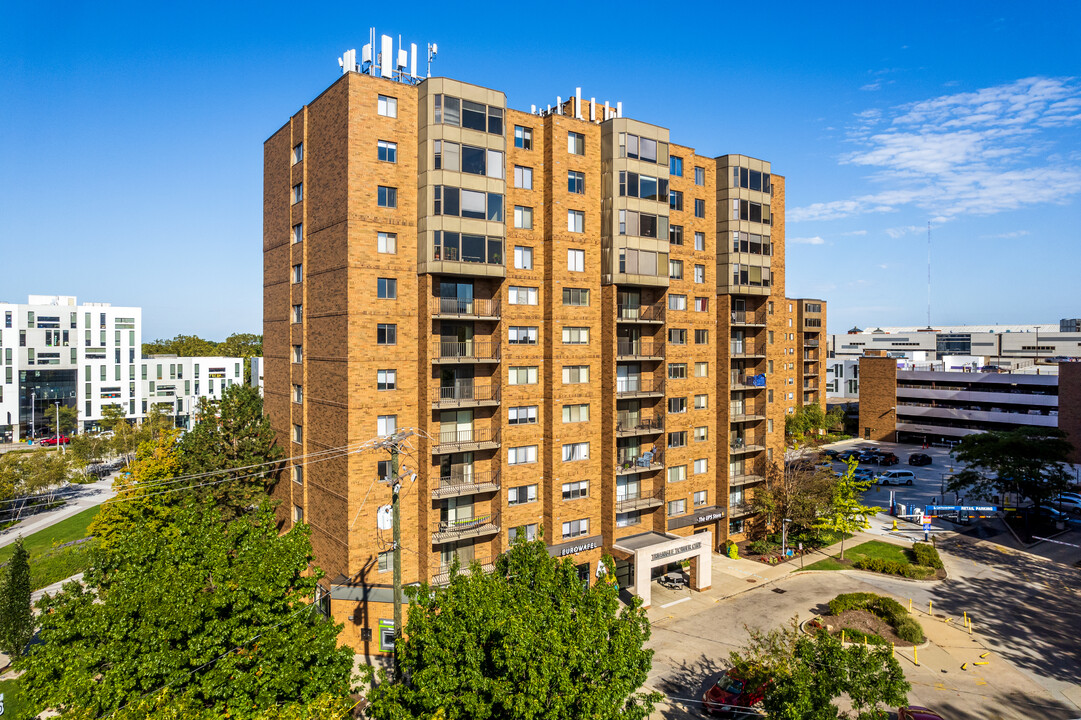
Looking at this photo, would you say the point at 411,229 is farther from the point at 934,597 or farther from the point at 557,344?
the point at 934,597

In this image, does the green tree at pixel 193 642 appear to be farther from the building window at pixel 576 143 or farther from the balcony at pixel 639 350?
the building window at pixel 576 143

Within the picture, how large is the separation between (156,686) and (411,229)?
23.6m

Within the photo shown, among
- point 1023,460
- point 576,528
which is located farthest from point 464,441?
point 1023,460

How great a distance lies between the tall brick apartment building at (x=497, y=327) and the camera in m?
32.3

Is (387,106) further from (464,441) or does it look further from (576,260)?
(464,441)

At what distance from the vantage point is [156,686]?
18859 millimetres

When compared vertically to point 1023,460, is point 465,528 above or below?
below

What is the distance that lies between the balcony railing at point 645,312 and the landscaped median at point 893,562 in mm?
22264

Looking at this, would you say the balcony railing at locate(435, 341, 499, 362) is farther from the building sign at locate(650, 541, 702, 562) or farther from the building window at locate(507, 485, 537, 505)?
the building sign at locate(650, 541, 702, 562)

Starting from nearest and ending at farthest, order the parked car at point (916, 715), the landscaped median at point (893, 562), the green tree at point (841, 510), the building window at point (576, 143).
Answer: the parked car at point (916, 715)
the building window at point (576, 143)
the landscaped median at point (893, 562)
the green tree at point (841, 510)

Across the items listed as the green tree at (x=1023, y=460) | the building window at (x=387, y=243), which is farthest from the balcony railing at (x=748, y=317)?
the building window at (x=387, y=243)

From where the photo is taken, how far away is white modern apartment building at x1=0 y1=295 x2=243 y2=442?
95.4 meters

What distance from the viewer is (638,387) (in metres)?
42.9

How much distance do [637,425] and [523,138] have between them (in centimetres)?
2106
